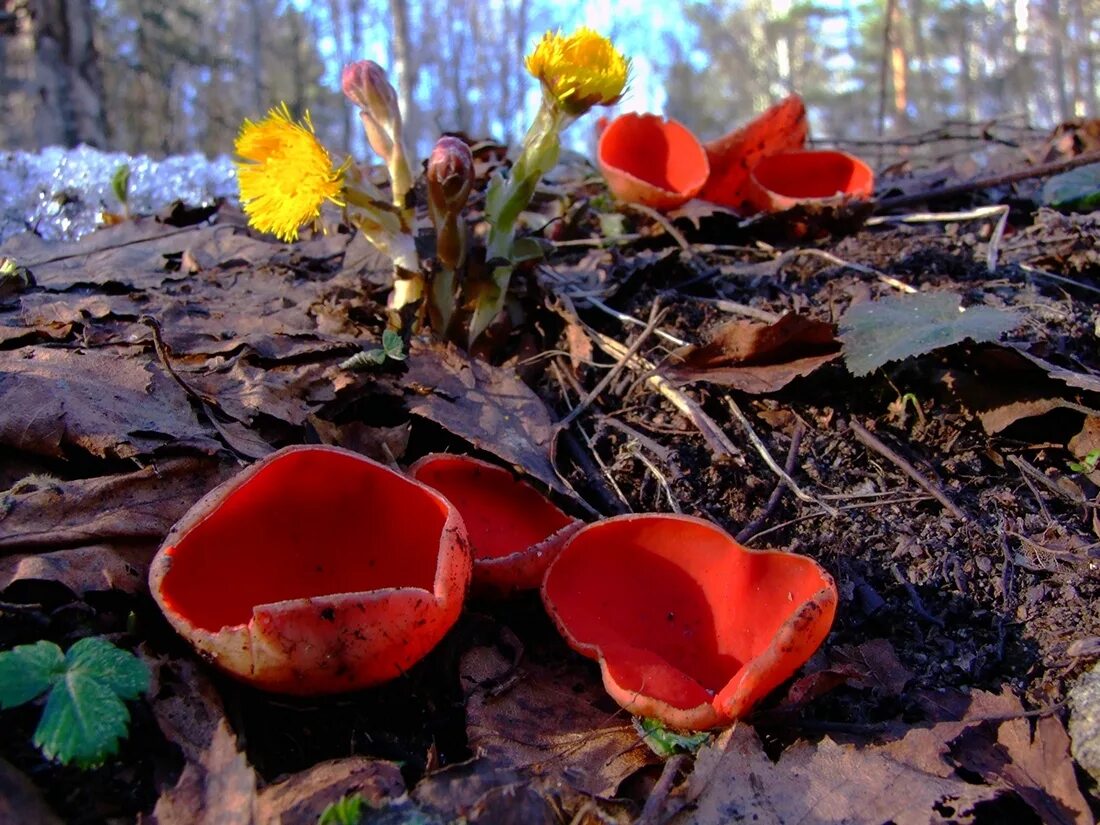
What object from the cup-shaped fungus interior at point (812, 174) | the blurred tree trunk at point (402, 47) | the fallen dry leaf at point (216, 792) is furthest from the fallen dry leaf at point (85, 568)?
the blurred tree trunk at point (402, 47)

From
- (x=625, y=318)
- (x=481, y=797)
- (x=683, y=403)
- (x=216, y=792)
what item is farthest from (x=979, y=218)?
(x=216, y=792)

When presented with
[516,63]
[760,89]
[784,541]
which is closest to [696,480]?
[784,541]

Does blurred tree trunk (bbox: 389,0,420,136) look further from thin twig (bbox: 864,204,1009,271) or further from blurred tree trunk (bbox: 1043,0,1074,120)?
blurred tree trunk (bbox: 1043,0,1074,120)

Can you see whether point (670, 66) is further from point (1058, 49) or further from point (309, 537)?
point (309, 537)

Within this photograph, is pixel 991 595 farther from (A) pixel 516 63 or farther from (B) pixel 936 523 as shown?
(A) pixel 516 63

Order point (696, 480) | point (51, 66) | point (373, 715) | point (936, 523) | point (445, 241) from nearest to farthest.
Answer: point (373, 715), point (936, 523), point (696, 480), point (445, 241), point (51, 66)

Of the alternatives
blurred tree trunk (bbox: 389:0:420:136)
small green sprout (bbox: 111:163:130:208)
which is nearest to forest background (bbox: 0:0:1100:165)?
blurred tree trunk (bbox: 389:0:420:136)

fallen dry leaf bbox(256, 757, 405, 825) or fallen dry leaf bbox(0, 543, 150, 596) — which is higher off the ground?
fallen dry leaf bbox(0, 543, 150, 596)

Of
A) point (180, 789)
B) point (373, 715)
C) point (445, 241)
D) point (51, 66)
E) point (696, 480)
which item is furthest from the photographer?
point (51, 66)
